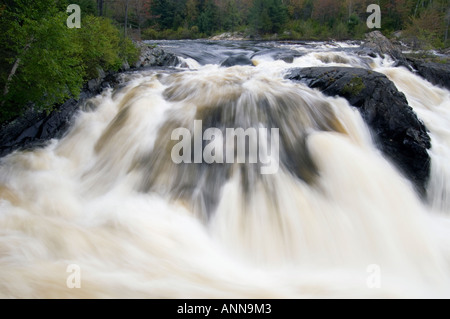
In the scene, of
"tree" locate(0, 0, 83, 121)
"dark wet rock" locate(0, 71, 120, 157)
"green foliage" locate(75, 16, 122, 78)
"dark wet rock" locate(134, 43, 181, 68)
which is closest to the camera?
"tree" locate(0, 0, 83, 121)

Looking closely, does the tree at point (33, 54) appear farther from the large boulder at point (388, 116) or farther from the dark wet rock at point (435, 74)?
the dark wet rock at point (435, 74)

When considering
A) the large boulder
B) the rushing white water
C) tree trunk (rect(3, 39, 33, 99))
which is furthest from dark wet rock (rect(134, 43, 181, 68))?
the large boulder

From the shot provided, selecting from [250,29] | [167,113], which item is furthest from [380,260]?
[250,29]

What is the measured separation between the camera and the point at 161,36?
45.7 metres

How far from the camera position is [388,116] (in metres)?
6.46

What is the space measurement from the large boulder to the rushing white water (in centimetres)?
24

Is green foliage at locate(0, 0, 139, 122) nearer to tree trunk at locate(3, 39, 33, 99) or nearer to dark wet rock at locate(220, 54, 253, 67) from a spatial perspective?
tree trunk at locate(3, 39, 33, 99)

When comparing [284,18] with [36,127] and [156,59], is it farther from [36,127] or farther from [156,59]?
[36,127]

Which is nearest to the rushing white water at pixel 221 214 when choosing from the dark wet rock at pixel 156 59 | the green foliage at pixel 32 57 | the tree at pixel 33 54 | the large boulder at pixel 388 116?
the large boulder at pixel 388 116

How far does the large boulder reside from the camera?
19.3 ft

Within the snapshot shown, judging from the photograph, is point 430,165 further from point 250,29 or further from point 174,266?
point 250,29

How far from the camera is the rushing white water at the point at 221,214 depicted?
3.57m

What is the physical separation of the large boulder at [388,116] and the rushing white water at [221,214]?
0.79 feet


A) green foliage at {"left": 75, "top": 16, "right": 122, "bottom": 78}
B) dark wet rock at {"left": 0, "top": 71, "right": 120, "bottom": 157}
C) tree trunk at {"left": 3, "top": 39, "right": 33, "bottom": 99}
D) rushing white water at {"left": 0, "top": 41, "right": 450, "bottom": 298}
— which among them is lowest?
rushing white water at {"left": 0, "top": 41, "right": 450, "bottom": 298}
